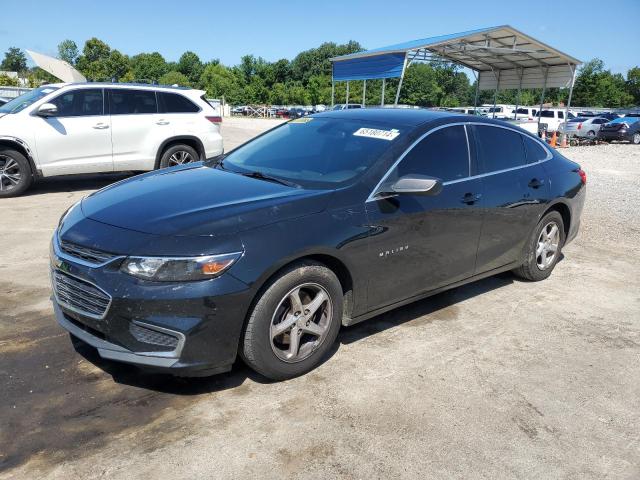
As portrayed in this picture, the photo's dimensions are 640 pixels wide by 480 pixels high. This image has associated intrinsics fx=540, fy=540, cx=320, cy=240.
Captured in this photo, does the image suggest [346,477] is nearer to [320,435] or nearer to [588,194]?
[320,435]

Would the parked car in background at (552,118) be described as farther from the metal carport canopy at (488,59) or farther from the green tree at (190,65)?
the green tree at (190,65)

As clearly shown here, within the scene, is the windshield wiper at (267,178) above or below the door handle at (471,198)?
above

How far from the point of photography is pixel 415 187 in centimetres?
359

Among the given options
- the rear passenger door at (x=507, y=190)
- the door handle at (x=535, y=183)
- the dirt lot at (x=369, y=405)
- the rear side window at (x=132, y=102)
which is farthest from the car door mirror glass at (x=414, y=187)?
the rear side window at (x=132, y=102)

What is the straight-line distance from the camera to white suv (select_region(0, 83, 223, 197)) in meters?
8.33

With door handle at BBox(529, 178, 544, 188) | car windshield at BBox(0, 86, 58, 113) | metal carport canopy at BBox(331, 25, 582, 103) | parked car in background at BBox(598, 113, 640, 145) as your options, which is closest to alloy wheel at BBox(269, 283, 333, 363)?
door handle at BBox(529, 178, 544, 188)

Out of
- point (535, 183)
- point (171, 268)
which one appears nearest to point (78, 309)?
point (171, 268)

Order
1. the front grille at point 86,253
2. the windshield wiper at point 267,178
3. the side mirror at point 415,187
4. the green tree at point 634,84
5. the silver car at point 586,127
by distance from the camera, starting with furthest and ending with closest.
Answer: the green tree at point 634,84 → the silver car at point 586,127 → the windshield wiper at point 267,178 → the side mirror at point 415,187 → the front grille at point 86,253

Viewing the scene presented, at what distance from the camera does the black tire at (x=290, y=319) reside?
3.09 m

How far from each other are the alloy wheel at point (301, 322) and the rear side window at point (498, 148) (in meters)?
1.99

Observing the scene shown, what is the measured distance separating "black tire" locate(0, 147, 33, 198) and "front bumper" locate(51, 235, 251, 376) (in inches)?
250

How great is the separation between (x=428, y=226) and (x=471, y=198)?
608 millimetres

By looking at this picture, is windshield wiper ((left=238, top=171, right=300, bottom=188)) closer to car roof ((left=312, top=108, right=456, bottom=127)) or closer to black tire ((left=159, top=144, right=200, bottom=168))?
car roof ((left=312, top=108, right=456, bottom=127))

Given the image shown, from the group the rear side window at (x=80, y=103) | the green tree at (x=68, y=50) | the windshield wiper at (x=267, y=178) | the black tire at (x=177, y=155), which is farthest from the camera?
the green tree at (x=68, y=50)
